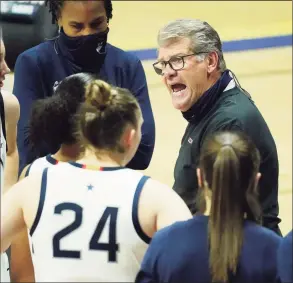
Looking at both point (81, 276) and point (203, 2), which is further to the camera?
point (203, 2)

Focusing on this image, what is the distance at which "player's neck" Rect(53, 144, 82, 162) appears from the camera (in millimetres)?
2359

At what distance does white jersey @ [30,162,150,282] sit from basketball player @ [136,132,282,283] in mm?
81

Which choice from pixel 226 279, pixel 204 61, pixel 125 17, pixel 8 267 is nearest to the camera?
pixel 226 279

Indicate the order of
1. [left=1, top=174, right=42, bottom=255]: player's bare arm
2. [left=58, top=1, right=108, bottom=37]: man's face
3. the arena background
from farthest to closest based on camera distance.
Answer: the arena background, [left=58, top=1, right=108, bottom=37]: man's face, [left=1, top=174, right=42, bottom=255]: player's bare arm

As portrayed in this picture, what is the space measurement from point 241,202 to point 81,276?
0.50 meters

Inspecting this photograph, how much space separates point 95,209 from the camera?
212 centimetres

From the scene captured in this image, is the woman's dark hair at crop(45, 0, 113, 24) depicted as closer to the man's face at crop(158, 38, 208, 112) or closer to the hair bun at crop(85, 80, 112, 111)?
the man's face at crop(158, 38, 208, 112)

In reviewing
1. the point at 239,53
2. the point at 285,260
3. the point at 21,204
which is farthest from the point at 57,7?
the point at 239,53

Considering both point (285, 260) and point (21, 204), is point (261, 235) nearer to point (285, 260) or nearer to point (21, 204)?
point (285, 260)

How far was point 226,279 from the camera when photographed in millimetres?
2061

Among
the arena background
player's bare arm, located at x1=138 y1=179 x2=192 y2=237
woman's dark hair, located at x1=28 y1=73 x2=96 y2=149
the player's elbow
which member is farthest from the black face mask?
the arena background

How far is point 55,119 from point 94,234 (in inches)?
19.0

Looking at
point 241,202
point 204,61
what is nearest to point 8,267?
point 241,202

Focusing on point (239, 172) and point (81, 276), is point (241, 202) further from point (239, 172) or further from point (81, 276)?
point (81, 276)
